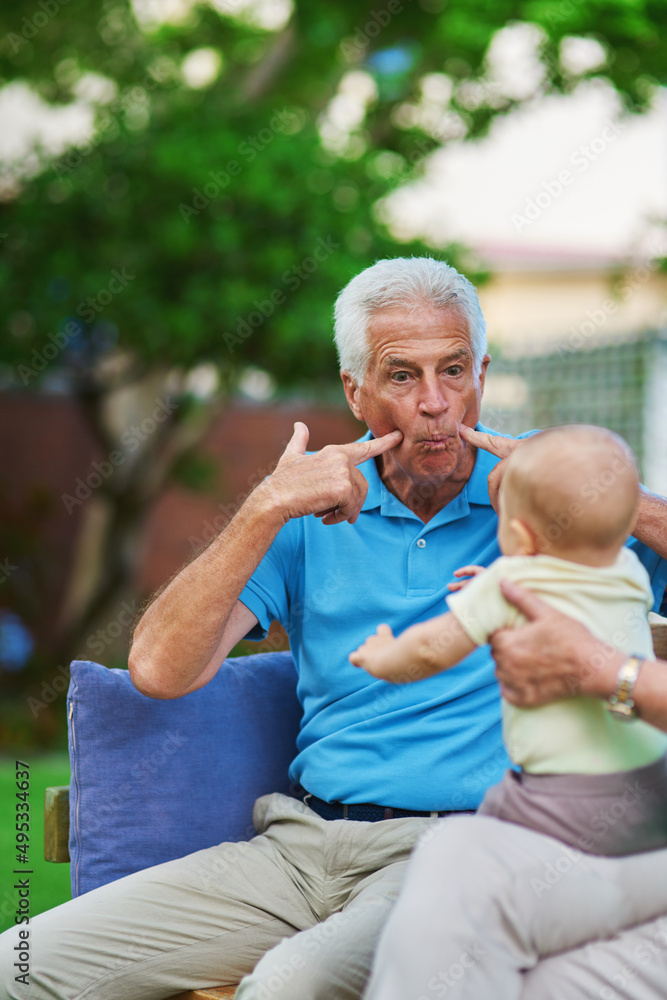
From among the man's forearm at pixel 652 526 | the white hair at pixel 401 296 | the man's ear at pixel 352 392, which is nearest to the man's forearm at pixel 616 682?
the man's forearm at pixel 652 526

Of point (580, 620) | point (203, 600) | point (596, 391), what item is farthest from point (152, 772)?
point (596, 391)

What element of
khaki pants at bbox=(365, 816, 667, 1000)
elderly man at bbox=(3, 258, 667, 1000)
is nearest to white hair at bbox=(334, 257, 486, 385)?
elderly man at bbox=(3, 258, 667, 1000)

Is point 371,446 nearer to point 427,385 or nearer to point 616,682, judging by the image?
point 427,385

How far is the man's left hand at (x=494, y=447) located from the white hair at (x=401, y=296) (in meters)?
0.21

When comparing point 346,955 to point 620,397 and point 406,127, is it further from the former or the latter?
point 406,127

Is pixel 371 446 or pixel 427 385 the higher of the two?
pixel 427 385

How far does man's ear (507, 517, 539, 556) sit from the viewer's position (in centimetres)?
149

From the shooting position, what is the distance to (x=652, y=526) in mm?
1984

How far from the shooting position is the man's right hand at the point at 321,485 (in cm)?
198

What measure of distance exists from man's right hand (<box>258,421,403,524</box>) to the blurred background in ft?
9.27

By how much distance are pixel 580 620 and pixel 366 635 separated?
0.72m

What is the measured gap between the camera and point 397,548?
7.20 feet

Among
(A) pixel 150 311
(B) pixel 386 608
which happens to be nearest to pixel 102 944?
(B) pixel 386 608

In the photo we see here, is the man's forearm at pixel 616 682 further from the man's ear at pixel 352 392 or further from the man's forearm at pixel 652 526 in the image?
the man's ear at pixel 352 392
